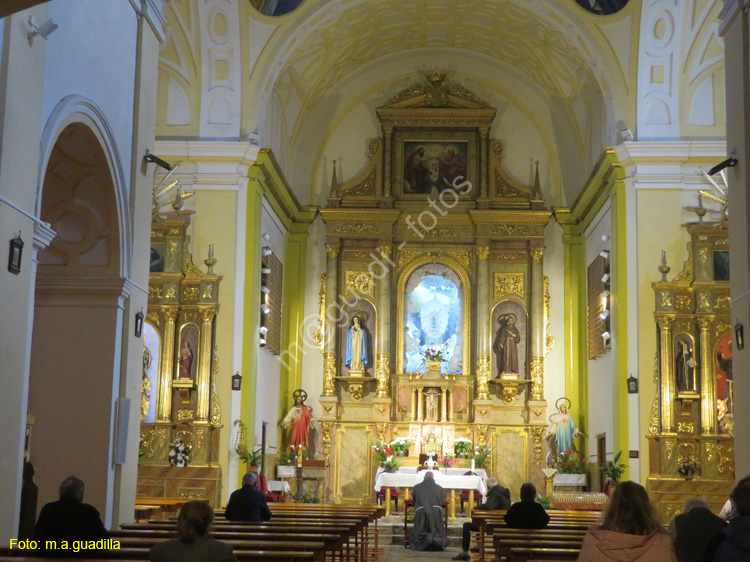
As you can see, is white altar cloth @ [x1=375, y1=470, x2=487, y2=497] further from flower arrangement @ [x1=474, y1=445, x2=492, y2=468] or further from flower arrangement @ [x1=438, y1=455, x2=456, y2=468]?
flower arrangement @ [x1=474, y1=445, x2=492, y2=468]

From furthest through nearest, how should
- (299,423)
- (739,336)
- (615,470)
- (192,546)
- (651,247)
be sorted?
(299,423) < (651,247) < (615,470) < (739,336) < (192,546)

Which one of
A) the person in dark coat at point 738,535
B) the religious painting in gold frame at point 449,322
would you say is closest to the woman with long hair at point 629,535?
the person in dark coat at point 738,535

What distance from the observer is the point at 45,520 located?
22.5 ft

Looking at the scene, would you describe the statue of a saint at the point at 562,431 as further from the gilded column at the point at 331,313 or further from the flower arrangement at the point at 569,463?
the gilded column at the point at 331,313

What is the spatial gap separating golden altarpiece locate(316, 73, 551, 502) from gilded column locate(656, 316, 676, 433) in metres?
4.99

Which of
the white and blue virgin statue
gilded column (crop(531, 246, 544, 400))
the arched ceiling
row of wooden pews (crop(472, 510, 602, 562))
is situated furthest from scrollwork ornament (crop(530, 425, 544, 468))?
row of wooden pews (crop(472, 510, 602, 562))

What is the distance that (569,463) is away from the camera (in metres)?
20.3

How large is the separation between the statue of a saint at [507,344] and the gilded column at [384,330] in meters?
2.46

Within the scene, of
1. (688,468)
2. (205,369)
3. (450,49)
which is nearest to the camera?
(688,468)

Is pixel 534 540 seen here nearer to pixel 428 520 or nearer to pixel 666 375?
pixel 428 520

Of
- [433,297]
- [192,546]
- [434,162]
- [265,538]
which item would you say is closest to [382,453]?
[433,297]

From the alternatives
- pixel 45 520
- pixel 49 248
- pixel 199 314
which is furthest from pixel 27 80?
pixel 199 314

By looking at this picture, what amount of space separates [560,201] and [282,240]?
6574 mm

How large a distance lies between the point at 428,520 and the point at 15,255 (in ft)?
29.3
